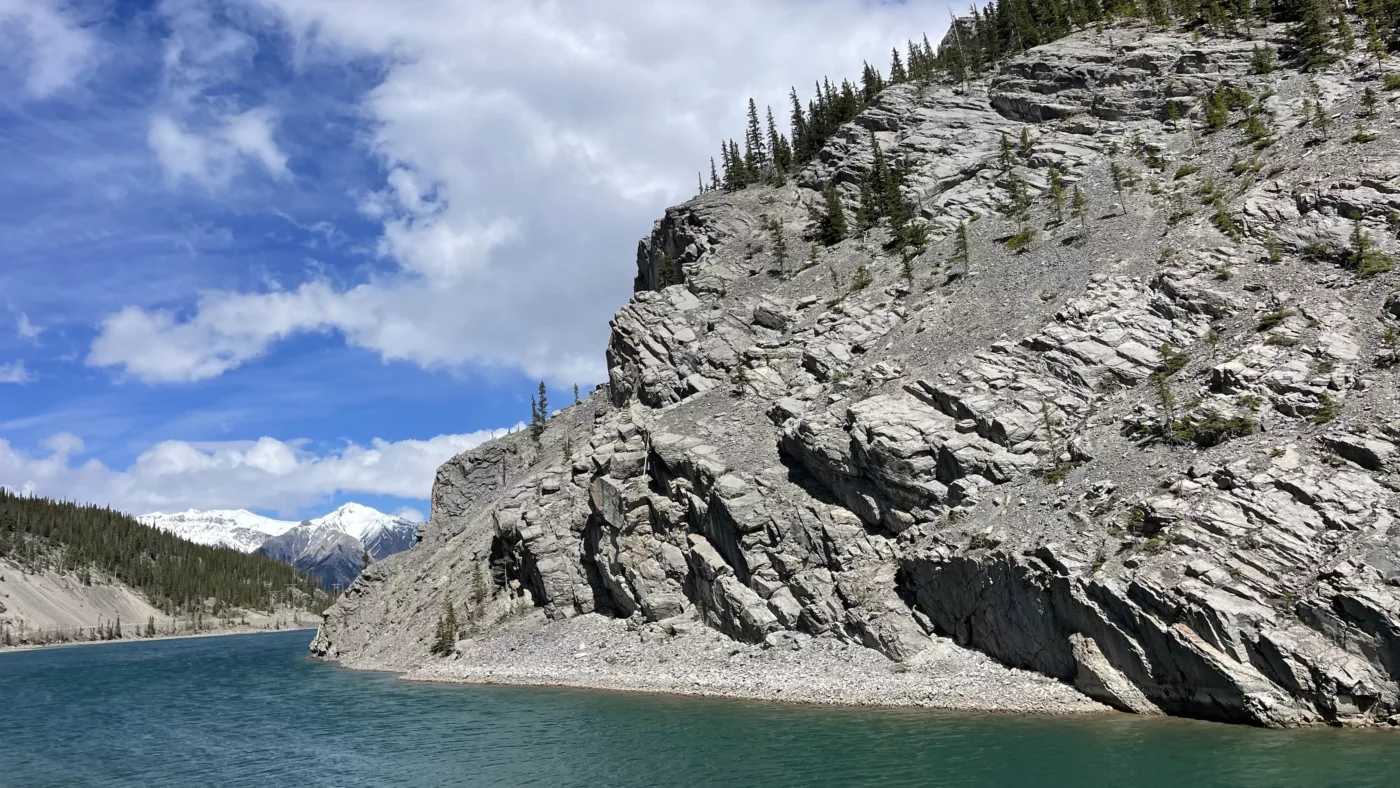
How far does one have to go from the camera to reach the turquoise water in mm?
24219

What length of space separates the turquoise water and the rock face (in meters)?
4.38

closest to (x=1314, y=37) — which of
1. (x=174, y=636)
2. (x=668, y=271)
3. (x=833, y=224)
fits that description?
(x=833, y=224)

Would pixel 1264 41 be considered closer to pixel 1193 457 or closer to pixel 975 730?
pixel 1193 457

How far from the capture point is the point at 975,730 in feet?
99.2

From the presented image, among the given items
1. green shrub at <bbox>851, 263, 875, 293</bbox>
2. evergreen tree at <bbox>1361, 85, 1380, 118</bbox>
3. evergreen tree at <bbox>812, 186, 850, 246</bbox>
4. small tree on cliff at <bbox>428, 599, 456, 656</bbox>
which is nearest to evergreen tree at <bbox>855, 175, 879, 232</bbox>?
evergreen tree at <bbox>812, 186, 850, 246</bbox>

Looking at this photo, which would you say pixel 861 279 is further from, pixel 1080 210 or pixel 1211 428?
pixel 1211 428

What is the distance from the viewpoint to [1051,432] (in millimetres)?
42000

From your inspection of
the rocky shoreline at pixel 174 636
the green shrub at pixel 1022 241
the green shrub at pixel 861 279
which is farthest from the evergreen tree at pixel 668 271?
the rocky shoreline at pixel 174 636

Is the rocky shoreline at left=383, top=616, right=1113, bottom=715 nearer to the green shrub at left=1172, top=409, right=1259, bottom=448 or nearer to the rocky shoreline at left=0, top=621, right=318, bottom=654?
the green shrub at left=1172, top=409, right=1259, bottom=448

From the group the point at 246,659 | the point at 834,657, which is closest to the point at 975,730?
the point at 834,657

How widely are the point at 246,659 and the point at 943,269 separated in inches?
3514

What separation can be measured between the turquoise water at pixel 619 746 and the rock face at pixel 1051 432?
4382 millimetres

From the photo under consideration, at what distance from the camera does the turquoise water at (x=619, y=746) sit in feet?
79.5

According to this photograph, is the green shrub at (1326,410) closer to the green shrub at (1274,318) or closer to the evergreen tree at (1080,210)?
the green shrub at (1274,318)
